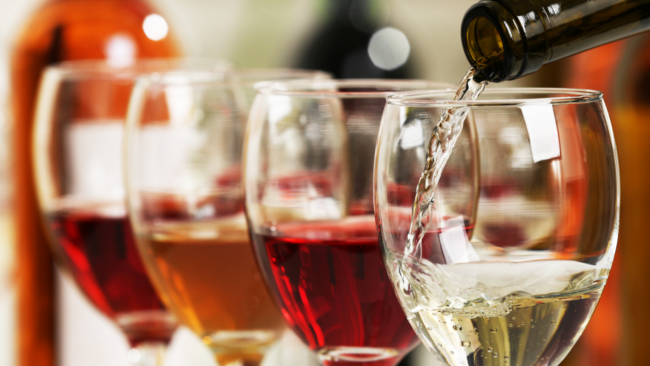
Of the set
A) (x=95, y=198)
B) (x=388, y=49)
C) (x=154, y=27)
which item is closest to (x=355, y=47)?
(x=388, y=49)

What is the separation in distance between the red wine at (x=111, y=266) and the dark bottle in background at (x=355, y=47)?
313 millimetres

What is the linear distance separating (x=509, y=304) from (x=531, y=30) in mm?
131

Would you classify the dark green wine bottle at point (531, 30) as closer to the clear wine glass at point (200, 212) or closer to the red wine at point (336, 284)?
the red wine at point (336, 284)

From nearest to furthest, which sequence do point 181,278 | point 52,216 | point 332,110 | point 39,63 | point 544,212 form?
1. point 544,212
2. point 332,110
3. point 181,278
4. point 52,216
5. point 39,63

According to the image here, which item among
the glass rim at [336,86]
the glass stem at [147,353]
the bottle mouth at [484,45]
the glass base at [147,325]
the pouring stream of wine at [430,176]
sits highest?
the bottle mouth at [484,45]

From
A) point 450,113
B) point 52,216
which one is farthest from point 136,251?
point 450,113

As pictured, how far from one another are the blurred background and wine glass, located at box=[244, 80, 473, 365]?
33 centimetres

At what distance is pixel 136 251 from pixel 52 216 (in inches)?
3.6

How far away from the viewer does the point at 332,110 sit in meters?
0.45

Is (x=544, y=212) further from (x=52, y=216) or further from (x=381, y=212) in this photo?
(x=52, y=216)

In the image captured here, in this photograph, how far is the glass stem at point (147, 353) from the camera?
2.28ft

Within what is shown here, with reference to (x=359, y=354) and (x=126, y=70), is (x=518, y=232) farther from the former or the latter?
(x=126, y=70)

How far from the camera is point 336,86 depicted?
0.51 m

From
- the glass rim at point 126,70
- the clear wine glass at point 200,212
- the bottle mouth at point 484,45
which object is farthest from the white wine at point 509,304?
the glass rim at point 126,70
